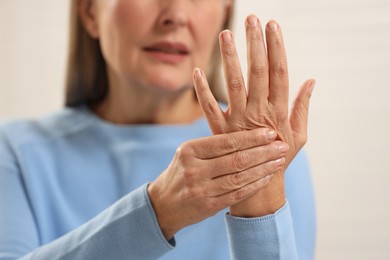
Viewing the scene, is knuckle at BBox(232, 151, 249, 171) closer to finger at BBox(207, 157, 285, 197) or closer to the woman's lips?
finger at BBox(207, 157, 285, 197)

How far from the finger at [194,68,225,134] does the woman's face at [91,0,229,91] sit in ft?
0.97

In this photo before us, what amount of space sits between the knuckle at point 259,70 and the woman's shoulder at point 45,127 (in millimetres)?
529

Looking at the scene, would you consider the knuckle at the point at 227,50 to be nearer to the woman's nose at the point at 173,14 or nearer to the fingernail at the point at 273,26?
the fingernail at the point at 273,26

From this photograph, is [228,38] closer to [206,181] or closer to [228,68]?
[228,68]

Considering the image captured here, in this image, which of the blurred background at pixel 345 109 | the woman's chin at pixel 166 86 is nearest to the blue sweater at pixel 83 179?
the woman's chin at pixel 166 86

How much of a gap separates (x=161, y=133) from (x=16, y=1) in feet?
3.43

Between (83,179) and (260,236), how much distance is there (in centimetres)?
45

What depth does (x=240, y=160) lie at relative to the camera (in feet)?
2.61

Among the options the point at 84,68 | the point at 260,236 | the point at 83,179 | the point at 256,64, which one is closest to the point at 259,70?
the point at 256,64

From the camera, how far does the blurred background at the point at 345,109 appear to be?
1.95 meters

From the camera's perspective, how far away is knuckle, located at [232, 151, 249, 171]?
2.61 ft

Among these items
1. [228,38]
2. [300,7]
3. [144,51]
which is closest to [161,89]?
[144,51]

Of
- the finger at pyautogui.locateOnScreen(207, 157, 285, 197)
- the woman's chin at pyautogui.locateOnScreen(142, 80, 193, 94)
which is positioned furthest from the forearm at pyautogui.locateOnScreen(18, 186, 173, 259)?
the woman's chin at pyautogui.locateOnScreen(142, 80, 193, 94)

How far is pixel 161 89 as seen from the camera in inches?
46.0
